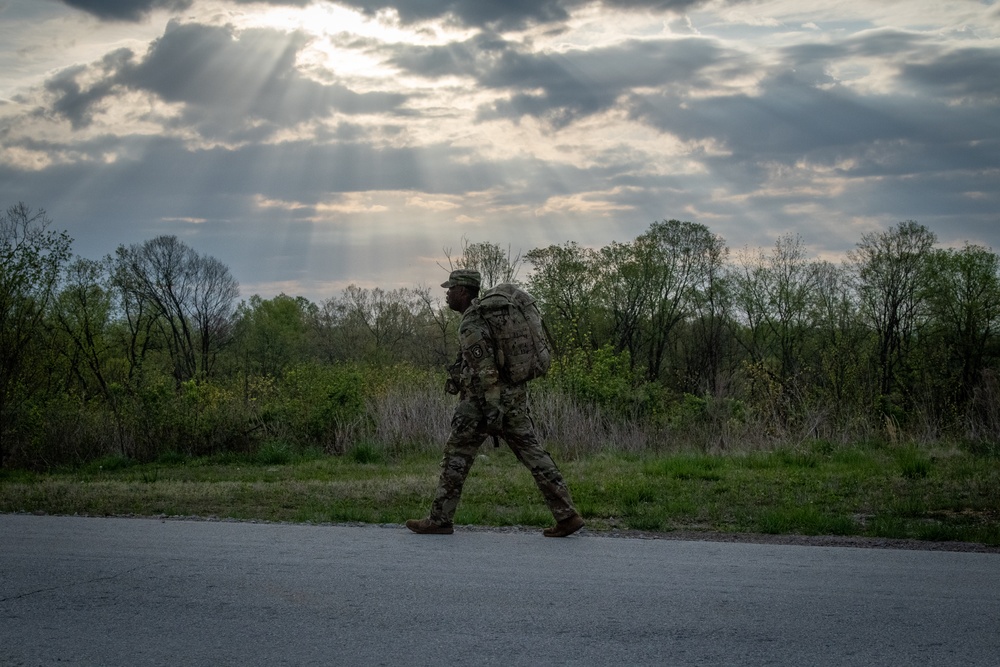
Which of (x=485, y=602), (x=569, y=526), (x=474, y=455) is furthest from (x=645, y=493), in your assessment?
(x=485, y=602)

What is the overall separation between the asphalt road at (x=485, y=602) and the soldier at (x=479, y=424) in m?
0.32

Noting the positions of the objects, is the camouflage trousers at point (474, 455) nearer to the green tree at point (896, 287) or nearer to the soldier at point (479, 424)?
the soldier at point (479, 424)

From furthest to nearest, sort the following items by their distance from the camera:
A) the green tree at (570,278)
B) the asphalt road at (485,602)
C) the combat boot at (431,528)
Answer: the green tree at (570,278) → the combat boot at (431,528) → the asphalt road at (485,602)

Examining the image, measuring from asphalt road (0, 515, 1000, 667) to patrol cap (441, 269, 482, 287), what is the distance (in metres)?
2.25

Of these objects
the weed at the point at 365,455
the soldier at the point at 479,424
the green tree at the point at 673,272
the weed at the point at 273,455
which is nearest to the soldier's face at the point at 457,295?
the soldier at the point at 479,424

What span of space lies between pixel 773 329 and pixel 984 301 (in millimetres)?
11771

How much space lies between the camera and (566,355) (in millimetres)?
20656

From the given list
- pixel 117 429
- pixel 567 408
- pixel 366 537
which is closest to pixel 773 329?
pixel 567 408

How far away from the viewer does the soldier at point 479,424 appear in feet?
25.4

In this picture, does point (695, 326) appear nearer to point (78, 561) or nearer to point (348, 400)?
point (348, 400)

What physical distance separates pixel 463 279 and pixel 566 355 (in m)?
12.8

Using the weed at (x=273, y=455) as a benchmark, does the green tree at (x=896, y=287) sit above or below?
above

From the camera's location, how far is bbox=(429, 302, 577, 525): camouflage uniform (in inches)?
304

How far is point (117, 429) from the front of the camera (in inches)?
670
